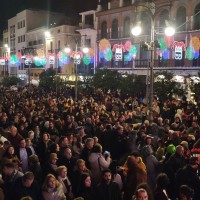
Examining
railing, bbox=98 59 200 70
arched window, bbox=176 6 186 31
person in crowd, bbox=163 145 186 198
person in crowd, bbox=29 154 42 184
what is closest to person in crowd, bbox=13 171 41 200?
person in crowd, bbox=29 154 42 184

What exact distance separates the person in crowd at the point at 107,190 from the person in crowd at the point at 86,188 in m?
0.10

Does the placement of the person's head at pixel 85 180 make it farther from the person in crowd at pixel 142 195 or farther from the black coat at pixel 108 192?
the person in crowd at pixel 142 195

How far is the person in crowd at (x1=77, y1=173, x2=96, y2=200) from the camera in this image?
18.9 feet

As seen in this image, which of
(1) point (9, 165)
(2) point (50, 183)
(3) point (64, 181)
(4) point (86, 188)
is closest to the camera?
(2) point (50, 183)

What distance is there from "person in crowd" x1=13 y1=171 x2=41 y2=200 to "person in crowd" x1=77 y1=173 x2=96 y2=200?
71cm

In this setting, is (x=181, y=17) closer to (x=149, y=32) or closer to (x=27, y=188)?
(x=149, y=32)

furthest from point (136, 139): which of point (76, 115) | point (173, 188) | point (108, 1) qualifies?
point (108, 1)

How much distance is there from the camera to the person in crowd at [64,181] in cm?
602

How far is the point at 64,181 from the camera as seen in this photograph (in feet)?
20.0

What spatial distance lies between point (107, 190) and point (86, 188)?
0.36 meters

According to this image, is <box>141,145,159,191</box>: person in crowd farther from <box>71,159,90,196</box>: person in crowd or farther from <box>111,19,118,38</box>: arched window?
<box>111,19,118,38</box>: arched window

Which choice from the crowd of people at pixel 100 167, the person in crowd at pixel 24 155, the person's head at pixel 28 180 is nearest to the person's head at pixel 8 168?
the crowd of people at pixel 100 167

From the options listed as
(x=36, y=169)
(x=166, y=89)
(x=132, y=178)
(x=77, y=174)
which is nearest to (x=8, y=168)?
(x=36, y=169)

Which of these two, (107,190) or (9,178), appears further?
(9,178)
